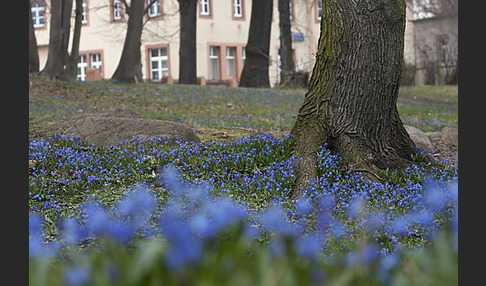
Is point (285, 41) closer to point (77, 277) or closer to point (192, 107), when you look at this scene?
point (192, 107)

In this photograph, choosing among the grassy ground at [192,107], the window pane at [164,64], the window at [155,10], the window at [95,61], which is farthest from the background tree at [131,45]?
the window at [95,61]

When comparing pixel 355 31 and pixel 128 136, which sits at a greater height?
pixel 355 31

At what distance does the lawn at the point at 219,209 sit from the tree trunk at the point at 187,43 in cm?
699

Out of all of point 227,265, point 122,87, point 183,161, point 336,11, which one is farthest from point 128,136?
point 122,87

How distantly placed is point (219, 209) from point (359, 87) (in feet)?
15.7

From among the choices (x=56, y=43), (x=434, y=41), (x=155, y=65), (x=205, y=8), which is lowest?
(x=56, y=43)

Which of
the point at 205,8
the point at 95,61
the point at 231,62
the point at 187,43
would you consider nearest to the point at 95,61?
the point at 95,61

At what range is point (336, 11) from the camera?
6559 mm

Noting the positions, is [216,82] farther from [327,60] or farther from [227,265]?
[227,265]

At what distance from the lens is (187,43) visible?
24688 mm

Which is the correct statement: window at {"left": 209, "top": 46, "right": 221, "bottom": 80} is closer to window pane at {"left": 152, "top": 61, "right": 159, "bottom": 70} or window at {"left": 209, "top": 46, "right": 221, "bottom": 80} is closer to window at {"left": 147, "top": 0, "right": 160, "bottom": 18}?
window pane at {"left": 152, "top": 61, "right": 159, "bottom": 70}

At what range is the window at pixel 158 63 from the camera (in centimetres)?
4081
